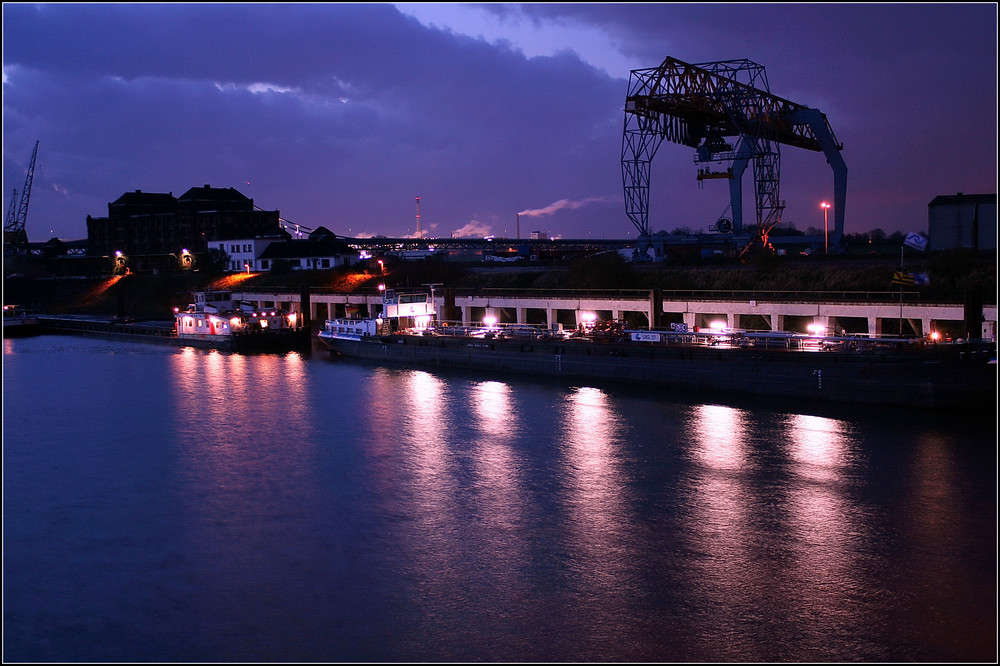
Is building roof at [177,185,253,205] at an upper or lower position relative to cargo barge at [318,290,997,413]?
upper

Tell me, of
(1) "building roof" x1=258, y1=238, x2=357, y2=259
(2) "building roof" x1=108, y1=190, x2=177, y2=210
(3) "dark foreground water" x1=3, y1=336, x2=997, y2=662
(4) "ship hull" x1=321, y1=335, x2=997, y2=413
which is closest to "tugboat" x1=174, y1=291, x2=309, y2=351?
(4) "ship hull" x1=321, y1=335, x2=997, y2=413

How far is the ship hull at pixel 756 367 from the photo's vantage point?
78.4 ft

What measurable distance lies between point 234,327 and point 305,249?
30224mm

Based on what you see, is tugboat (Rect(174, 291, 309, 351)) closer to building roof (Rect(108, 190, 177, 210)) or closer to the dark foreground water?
the dark foreground water

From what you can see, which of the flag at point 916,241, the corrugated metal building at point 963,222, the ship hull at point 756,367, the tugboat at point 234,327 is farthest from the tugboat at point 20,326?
the corrugated metal building at point 963,222

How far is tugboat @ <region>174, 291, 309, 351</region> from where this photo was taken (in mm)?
46156

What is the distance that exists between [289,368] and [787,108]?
1402 inches

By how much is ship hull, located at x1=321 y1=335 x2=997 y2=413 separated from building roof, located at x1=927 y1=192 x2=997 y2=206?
23099mm

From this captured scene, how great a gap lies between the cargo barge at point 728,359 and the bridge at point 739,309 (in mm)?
2931

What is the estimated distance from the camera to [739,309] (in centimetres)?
3681

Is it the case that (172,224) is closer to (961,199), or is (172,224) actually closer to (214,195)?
(214,195)

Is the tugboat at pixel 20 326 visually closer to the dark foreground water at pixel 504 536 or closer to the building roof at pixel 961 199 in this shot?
the dark foreground water at pixel 504 536

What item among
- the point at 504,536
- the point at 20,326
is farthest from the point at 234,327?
the point at 504,536

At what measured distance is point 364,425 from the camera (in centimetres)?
2489
